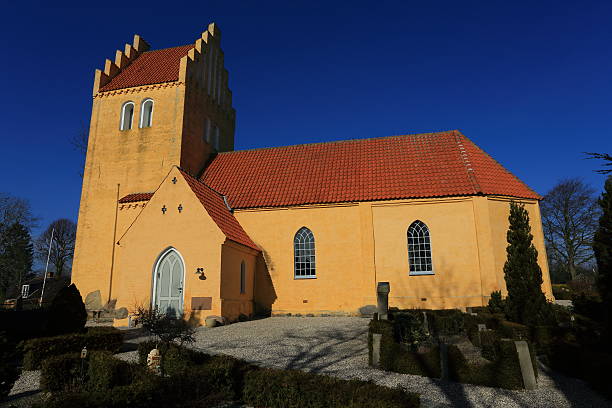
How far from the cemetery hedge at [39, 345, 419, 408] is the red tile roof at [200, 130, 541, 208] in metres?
13.1

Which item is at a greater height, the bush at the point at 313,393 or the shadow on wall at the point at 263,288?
the shadow on wall at the point at 263,288

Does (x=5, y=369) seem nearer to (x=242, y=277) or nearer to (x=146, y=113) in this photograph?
(x=242, y=277)

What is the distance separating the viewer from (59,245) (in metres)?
49.3

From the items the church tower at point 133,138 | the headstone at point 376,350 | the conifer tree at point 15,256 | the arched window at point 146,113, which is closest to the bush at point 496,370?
the headstone at point 376,350

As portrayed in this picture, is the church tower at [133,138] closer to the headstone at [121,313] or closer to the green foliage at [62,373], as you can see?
the headstone at [121,313]

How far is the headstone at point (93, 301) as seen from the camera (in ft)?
66.9

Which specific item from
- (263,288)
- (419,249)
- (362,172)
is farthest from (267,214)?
(419,249)

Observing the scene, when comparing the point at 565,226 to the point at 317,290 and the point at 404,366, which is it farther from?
the point at 404,366

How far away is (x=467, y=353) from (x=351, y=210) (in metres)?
9.92

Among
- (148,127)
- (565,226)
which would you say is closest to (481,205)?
(148,127)

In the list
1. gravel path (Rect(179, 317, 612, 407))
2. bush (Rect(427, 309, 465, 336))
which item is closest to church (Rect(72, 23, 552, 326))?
→ gravel path (Rect(179, 317, 612, 407))

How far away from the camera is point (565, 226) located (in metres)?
37.4

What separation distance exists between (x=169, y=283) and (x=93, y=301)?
614 cm

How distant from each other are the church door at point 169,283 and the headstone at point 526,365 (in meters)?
12.7
